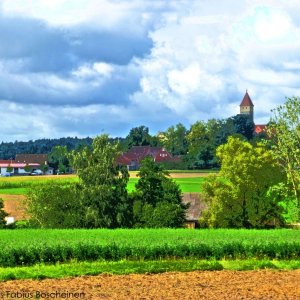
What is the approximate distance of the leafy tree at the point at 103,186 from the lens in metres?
75.2

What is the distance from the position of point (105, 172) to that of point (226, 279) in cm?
4812

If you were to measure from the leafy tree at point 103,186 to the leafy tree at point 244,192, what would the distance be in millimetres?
8990

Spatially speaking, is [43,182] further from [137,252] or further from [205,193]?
[137,252]

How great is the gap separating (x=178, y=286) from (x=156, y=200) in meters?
49.2

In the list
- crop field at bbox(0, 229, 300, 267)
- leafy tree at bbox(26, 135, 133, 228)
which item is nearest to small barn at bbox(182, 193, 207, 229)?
leafy tree at bbox(26, 135, 133, 228)

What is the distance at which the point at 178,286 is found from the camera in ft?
97.1

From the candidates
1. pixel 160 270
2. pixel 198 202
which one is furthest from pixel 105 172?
pixel 160 270

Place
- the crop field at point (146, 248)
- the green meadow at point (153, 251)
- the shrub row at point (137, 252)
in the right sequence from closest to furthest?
1. the green meadow at point (153, 251)
2. the shrub row at point (137, 252)
3. the crop field at point (146, 248)

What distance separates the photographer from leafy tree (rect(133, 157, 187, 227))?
73.4 metres

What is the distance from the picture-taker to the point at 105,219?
75.0 meters

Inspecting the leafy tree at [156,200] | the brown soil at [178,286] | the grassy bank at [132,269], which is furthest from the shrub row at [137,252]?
the leafy tree at [156,200]

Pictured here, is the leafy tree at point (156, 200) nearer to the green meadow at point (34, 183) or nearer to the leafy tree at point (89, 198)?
the leafy tree at point (89, 198)

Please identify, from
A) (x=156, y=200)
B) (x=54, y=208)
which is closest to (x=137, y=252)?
(x=54, y=208)

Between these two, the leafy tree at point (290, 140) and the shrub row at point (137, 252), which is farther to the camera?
the leafy tree at point (290, 140)
